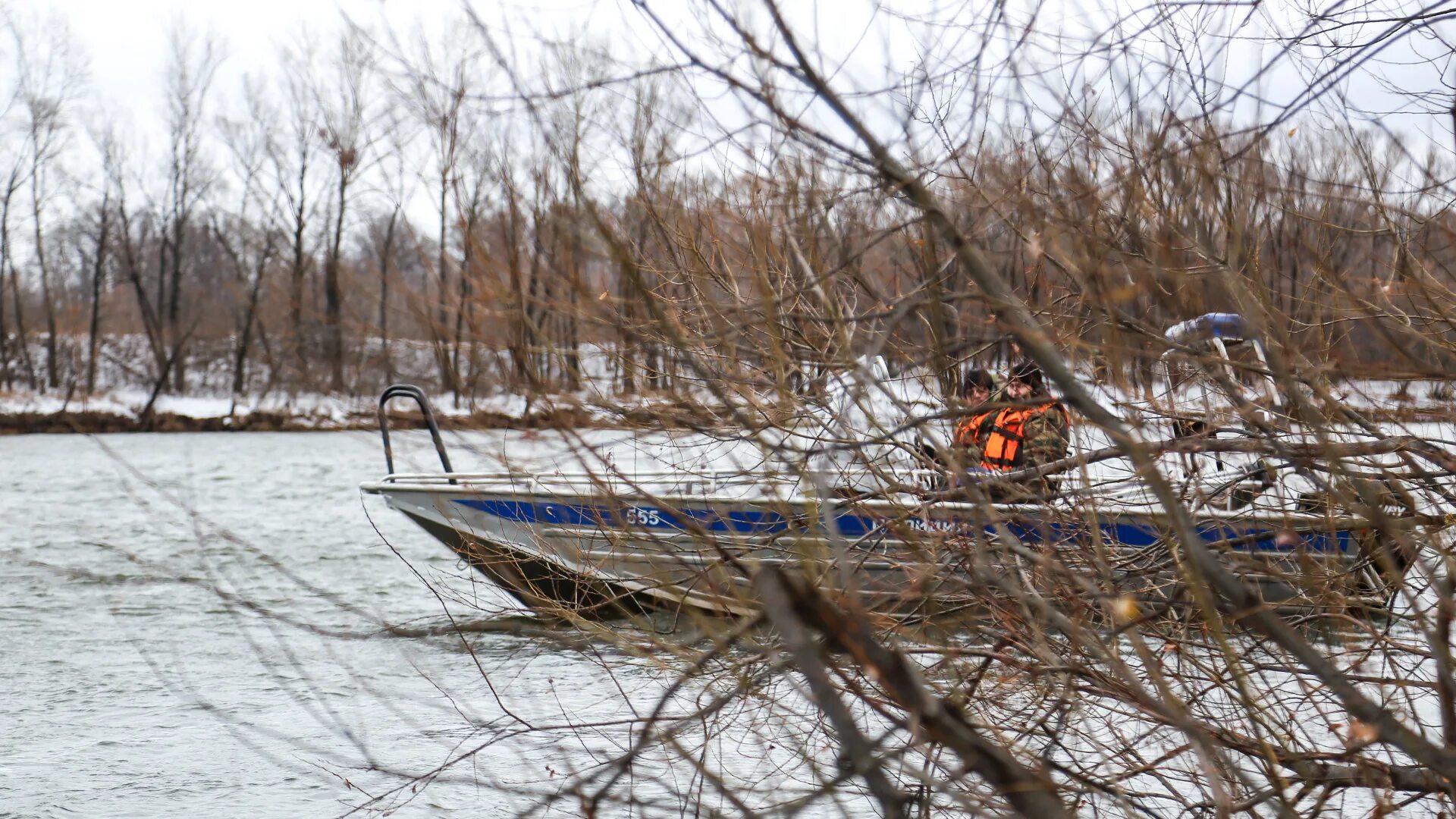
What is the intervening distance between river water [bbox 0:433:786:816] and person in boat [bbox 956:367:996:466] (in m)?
0.96

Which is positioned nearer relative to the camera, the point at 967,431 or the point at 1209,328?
the point at 1209,328

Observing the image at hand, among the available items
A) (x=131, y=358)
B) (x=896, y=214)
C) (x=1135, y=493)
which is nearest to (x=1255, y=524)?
(x=1135, y=493)

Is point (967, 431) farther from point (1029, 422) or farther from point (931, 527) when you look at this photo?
point (1029, 422)

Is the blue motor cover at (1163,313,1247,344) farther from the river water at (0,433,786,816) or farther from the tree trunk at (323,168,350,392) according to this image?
the tree trunk at (323,168,350,392)

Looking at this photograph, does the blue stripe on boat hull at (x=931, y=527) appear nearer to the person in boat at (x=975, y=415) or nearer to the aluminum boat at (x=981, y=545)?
the aluminum boat at (x=981, y=545)

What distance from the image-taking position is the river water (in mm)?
3949

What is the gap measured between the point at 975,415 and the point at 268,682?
6.56 metres

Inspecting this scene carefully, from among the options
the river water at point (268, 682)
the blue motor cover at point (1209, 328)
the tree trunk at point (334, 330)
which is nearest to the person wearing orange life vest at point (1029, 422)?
the blue motor cover at point (1209, 328)

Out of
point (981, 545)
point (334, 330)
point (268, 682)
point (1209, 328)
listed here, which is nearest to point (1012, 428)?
point (1209, 328)

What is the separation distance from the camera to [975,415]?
2408 mm

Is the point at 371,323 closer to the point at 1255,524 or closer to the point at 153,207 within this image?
the point at 1255,524

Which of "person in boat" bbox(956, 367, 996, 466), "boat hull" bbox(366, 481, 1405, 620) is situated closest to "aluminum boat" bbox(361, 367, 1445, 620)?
"boat hull" bbox(366, 481, 1405, 620)

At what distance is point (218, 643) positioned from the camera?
9.19 m

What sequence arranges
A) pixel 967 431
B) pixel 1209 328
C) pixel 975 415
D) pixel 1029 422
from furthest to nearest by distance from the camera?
pixel 1029 422, pixel 967 431, pixel 1209 328, pixel 975 415
